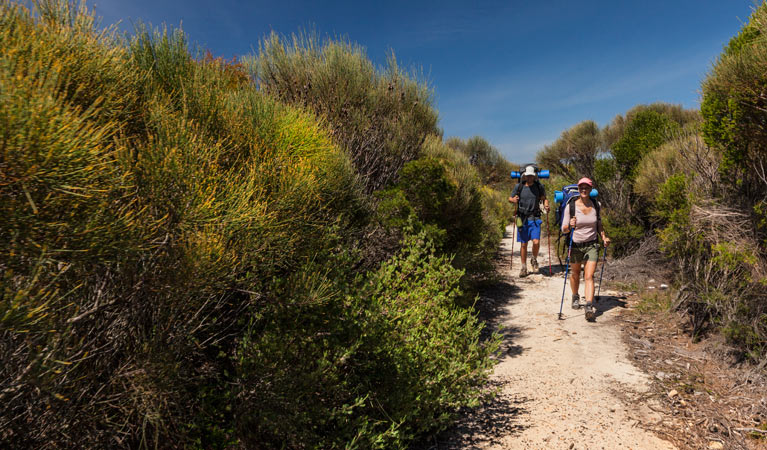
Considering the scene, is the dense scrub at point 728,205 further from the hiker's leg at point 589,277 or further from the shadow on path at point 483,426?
the shadow on path at point 483,426

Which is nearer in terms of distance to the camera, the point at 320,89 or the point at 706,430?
the point at 706,430

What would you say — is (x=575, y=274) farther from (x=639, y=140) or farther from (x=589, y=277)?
(x=639, y=140)

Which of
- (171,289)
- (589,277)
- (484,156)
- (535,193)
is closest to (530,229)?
(535,193)

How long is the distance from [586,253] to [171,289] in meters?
5.37

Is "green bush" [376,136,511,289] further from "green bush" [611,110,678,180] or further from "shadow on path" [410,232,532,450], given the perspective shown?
"green bush" [611,110,678,180]

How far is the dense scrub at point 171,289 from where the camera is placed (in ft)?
4.83

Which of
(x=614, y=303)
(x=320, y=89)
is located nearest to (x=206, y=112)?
(x=320, y=89)

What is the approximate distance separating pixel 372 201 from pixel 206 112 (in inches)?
89.8

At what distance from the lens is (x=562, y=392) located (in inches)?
150

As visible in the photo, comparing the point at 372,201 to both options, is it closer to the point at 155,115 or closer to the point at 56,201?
the point at 155,115

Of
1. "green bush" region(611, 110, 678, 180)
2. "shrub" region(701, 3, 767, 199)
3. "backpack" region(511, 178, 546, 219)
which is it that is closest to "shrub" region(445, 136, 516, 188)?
"green bush" region(611, 110, 678, 180)

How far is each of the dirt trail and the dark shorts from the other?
902 mm

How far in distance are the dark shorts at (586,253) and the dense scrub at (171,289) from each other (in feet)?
9.86

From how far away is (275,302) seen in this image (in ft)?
7.91
